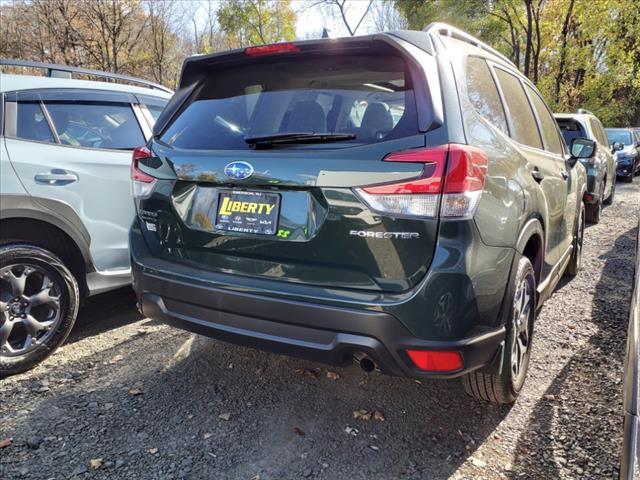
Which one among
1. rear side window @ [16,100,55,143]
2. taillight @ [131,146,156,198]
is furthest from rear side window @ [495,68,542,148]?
rear side window @ [16,100,55,143]

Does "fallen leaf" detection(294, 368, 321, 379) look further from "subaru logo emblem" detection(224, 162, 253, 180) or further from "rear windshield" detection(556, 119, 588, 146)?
"rear windshield" detection(556, 119, 588, 146)

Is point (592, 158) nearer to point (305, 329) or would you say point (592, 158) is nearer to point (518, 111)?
point (518, 111)

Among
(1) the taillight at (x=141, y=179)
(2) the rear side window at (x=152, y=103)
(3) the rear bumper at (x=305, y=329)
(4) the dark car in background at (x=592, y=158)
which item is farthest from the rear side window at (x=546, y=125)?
(4) the dark car in background at (x=592, y=158)

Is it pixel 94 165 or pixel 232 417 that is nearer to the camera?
pixel 232 417

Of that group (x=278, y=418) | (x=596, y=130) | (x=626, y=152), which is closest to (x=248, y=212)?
(x=278, y=418)

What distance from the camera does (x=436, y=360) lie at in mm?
1917

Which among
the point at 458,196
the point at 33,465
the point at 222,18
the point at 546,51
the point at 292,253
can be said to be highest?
the point at 222,18

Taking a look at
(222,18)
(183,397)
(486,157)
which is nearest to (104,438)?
(183,397)

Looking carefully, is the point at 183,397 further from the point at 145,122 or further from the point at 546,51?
the point at 546,51

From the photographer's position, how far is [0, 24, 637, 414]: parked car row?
6.13 feet

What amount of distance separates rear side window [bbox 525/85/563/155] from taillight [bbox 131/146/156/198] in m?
2.64

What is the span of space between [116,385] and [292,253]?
1584 millimetres

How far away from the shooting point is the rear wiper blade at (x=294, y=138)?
2.02 m

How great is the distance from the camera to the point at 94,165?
334cm
